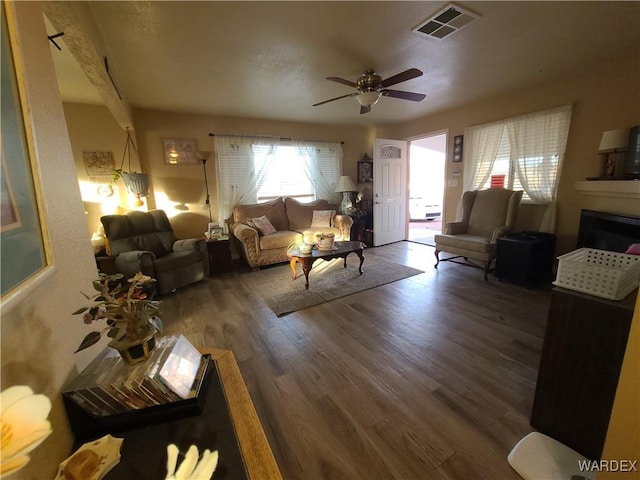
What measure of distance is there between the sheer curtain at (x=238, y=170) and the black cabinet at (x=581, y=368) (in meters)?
4.21

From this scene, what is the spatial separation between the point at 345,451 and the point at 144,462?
0.96 m

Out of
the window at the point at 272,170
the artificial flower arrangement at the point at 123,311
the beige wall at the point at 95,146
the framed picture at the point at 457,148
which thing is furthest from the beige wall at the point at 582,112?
the beige wall at the point at 95,146

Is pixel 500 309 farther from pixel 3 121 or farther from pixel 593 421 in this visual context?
pixel 3 121

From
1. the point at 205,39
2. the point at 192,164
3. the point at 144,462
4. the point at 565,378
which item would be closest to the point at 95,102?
the point at 192,164

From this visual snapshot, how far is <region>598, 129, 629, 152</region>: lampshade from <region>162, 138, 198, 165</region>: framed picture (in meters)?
4.98

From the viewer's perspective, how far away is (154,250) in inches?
138

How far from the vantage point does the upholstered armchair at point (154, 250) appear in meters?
2.98

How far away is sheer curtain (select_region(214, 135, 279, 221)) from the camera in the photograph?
14.3 ft

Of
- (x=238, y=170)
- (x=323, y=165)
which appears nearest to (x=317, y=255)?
(x=238, y=170)

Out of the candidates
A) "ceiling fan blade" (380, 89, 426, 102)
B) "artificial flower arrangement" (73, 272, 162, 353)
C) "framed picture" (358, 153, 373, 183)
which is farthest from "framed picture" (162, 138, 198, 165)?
"artificial flower arrangement" (73, 272, 162, 353)

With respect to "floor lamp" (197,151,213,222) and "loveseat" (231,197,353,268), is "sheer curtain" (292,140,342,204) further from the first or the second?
"floor lamp" (197,151,213,222)

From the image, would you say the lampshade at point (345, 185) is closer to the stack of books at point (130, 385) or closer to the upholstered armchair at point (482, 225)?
the upholstered armchair at point (482, 225)

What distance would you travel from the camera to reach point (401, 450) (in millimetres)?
1301

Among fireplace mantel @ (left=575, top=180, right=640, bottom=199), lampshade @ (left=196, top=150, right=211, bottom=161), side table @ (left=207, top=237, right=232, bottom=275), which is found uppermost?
lampshade @ (left=196, top=150, right=211, bottom=161)
